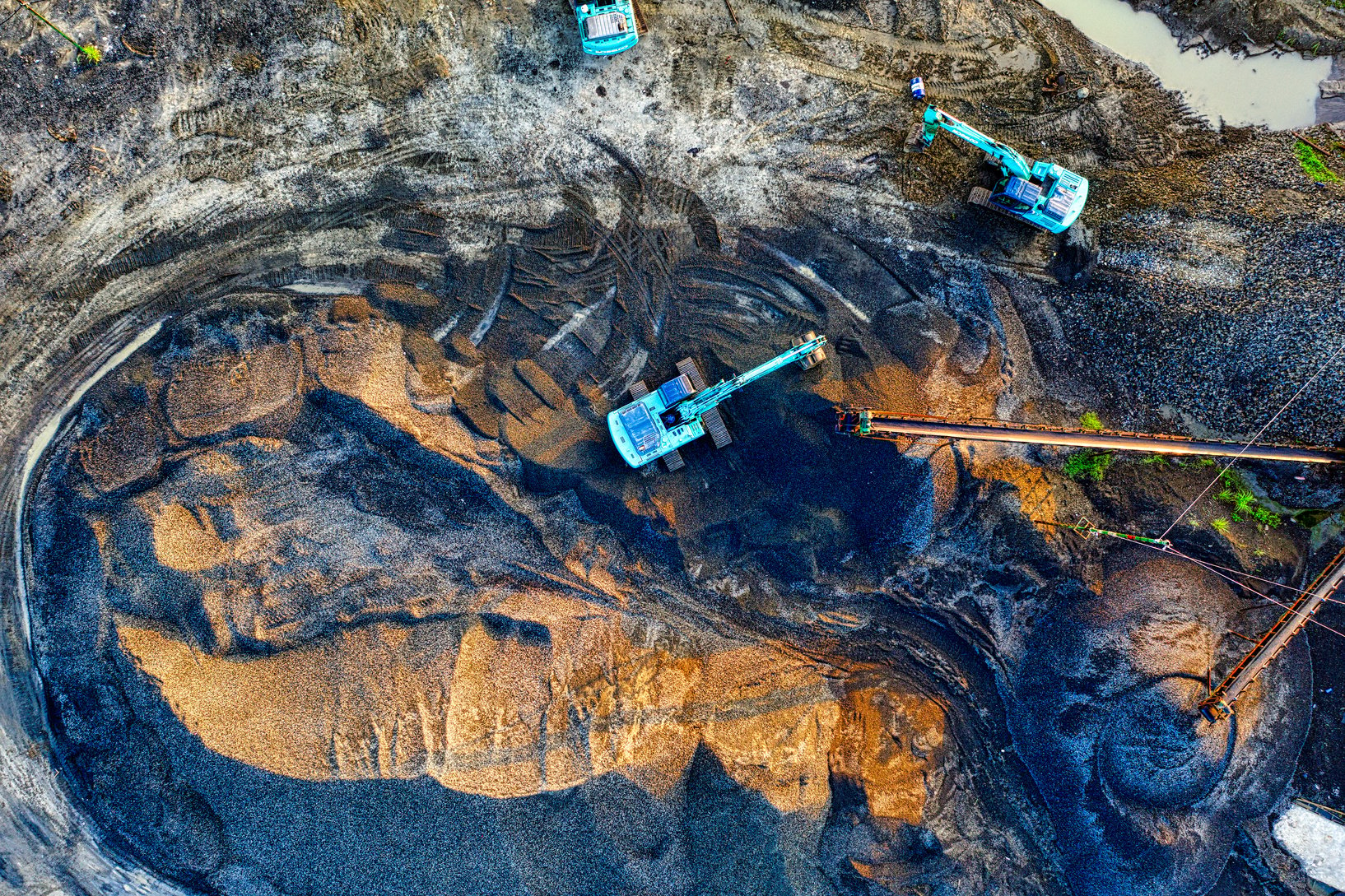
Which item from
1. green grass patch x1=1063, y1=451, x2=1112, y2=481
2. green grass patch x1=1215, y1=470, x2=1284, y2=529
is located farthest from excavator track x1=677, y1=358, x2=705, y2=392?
green grass patch x1=1215, y1=470, x2=1284, y2=529

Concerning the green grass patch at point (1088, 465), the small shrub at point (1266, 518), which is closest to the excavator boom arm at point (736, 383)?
→ the green grass patch at point (1088, 465)

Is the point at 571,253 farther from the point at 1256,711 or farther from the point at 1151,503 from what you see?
the point at 1256,711

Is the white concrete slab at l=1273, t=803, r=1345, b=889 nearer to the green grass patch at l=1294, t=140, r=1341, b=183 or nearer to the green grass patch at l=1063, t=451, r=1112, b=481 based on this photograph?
the green grass patch at l=1063, t=451, r=1112, b=481

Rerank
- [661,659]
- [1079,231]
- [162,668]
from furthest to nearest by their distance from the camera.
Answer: [1079,231] < [661,659] < [162,668]

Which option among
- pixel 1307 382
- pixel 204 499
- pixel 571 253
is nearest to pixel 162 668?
pixel 204 499

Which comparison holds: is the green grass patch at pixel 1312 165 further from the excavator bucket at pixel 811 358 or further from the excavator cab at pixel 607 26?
the excavator cab at pixel 607 26

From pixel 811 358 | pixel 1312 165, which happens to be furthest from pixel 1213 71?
pixel 811 358
